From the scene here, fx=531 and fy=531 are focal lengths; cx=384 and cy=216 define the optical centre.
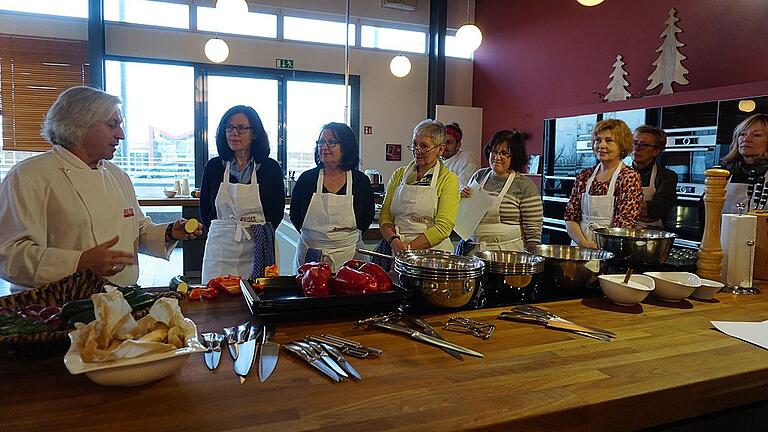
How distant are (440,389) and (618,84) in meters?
5.52

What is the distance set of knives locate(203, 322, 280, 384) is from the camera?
106cm

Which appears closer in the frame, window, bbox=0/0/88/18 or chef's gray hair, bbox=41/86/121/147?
chef's gray hair, bbox=41/86/121/147

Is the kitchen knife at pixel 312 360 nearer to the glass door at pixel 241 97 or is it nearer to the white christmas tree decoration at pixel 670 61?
the white christmas tree decoration at pixel 670 61

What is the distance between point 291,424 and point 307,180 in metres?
1.92

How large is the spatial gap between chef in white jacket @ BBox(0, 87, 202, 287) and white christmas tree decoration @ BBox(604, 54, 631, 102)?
5050 millimetres

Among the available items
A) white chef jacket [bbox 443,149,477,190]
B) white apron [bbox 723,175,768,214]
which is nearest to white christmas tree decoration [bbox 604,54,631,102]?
white chef jacket [bbox 443,149,477,190]

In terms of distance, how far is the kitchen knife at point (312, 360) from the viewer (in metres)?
1.04

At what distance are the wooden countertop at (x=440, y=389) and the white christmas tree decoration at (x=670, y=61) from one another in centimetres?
429

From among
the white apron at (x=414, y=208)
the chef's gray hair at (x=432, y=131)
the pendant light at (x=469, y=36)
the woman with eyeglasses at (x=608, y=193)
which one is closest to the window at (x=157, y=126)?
the pendant light at (x=469, y=36)

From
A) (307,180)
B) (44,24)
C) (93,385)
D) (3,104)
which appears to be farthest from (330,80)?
(93,385)

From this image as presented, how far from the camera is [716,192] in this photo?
1.83 meters

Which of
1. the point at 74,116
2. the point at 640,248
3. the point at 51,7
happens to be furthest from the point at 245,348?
the point at 51,7

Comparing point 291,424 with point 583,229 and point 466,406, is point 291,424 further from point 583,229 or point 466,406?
point 583,229

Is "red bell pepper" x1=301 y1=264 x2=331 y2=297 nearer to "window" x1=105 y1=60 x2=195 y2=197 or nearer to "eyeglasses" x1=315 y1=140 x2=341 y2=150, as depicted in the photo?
"eyeglasses" x1=315 y1=140 x2=341 y2=150
